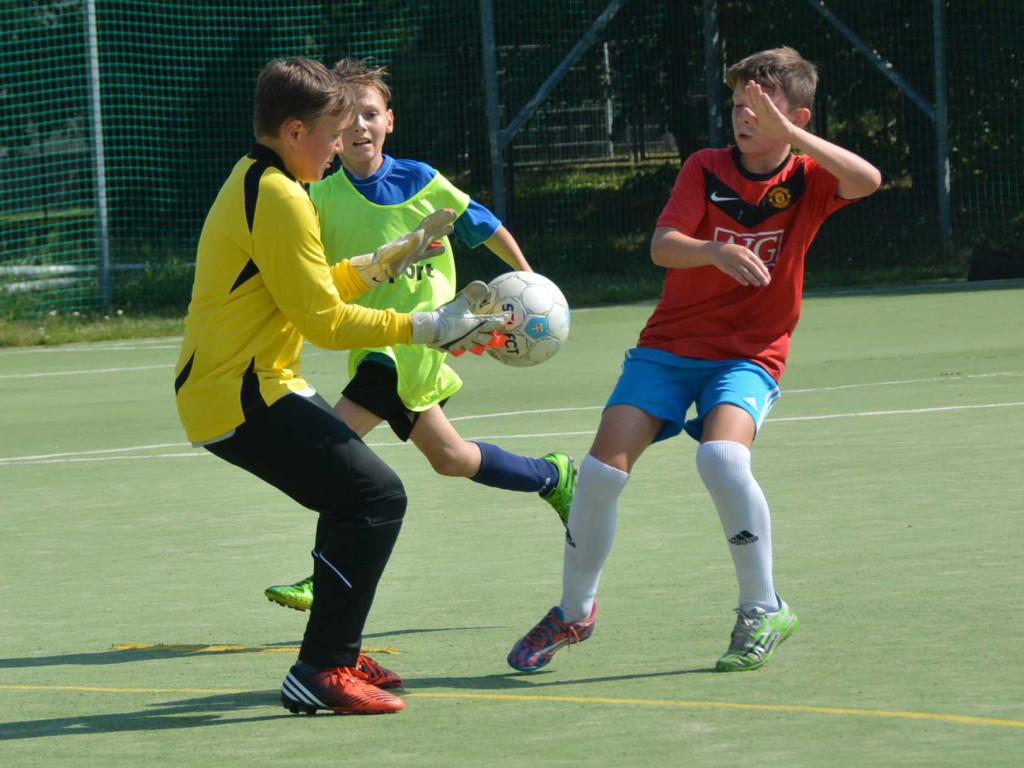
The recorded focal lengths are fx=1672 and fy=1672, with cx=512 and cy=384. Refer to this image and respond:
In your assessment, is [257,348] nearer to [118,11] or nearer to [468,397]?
[468,397]

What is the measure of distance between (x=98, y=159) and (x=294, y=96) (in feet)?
47.0

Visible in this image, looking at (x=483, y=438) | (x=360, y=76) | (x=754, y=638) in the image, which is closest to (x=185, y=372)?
(x=754, y=638)

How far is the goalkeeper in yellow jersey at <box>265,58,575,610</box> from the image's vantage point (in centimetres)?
604

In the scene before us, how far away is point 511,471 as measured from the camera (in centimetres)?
623

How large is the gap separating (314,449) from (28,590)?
232 cm

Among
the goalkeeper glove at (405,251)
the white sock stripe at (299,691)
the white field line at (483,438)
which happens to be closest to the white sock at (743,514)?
the goalkeeper glove at (405,251)

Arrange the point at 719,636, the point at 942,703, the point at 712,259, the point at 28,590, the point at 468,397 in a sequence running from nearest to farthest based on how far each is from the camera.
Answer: the point at 942,703, the point at 712,259, the point at 719,636, the point at 28,590, the point at 468,397

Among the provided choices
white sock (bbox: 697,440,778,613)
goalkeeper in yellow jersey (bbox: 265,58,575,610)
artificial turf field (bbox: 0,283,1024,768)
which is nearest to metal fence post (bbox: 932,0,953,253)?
artificial turf field (bbox: 0,283,1024,768)

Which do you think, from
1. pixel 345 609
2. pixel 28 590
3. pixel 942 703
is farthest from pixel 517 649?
pixel 28 590

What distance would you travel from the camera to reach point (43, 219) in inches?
771

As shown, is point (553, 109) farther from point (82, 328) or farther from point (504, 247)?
point (504, 247)

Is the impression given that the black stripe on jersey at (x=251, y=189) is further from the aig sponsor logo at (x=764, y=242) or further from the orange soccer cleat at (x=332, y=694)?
the aig sponsor logo at (x=764, y=242)

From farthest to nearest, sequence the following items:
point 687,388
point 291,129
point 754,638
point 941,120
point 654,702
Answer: point 941,120 < point 687,388 < point 754,638 < point 291,129 < point 654,702

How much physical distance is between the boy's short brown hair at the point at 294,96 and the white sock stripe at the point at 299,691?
4.63 feet
